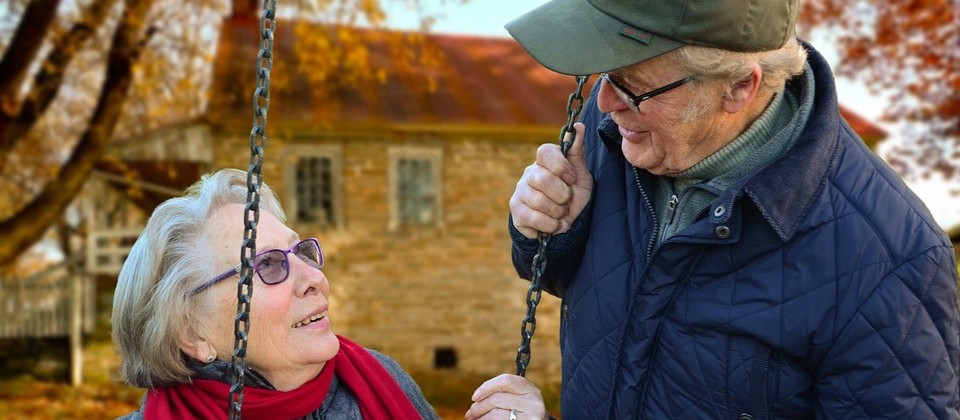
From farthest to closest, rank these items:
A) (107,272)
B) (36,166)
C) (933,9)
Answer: (36,166), (107,272), (933,9)

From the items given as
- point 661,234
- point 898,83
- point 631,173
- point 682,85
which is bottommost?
point 661,234

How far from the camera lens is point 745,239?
194 centimetres

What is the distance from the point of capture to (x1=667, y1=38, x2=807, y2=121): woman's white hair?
1.89 meters

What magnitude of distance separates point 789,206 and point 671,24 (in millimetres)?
459

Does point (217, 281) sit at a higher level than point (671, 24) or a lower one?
lower

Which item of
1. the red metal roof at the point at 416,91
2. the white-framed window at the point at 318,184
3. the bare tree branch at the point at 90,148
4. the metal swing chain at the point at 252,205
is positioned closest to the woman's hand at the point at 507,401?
the metal swing chain at the point at 252,205

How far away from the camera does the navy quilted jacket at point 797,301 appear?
1.83 metres

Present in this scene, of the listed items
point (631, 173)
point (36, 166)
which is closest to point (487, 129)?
point (36, 166)

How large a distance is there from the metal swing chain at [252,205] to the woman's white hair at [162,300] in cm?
26

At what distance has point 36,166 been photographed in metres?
16.5

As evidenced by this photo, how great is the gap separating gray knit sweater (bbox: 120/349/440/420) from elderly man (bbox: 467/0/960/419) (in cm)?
72

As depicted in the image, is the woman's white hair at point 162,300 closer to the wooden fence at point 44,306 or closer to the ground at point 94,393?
the ground at point 94,393

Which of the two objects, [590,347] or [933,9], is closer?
[590,347]

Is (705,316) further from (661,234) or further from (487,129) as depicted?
(487,129)
